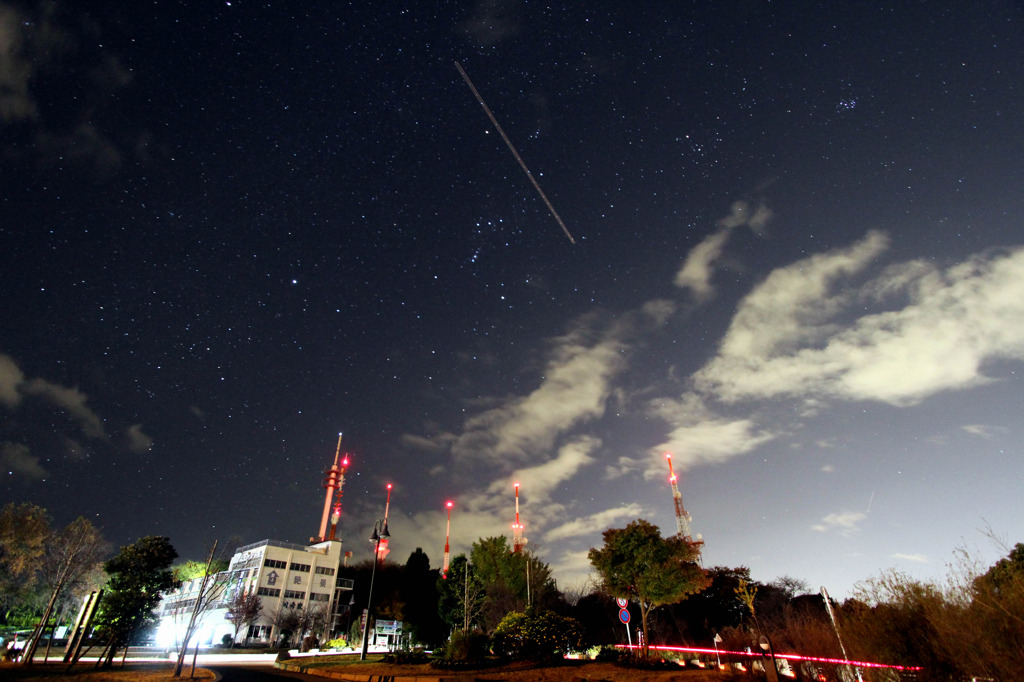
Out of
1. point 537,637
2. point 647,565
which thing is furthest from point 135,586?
point 647,565

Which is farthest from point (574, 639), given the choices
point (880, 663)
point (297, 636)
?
point (297, 636)

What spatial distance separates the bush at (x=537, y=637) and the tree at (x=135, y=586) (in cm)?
2232

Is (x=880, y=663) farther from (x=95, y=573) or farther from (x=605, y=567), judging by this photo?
(x=95, y=573)

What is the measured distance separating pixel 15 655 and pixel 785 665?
35.5 m

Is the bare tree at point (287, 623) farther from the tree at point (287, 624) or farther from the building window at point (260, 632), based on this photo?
the building window at point (260, 632)

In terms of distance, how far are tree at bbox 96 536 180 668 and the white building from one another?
132ft

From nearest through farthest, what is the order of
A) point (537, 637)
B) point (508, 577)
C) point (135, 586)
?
1. point (537, 637)
2. point (135, 586)
3. point (508, 577)

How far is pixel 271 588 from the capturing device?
7156cm

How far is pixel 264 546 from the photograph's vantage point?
73312 mm

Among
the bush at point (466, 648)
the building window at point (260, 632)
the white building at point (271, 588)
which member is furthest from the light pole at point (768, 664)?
the building window at point (260, 632)

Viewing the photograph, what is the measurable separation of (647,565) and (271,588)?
69.6m

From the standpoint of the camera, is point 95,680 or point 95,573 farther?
point 95,573

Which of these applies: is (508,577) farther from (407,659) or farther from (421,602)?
(407,659)

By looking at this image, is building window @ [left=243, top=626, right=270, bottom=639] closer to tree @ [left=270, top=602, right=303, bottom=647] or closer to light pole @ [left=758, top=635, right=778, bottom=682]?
tree @ [left=270, top=602, right=303, bottom=647]
